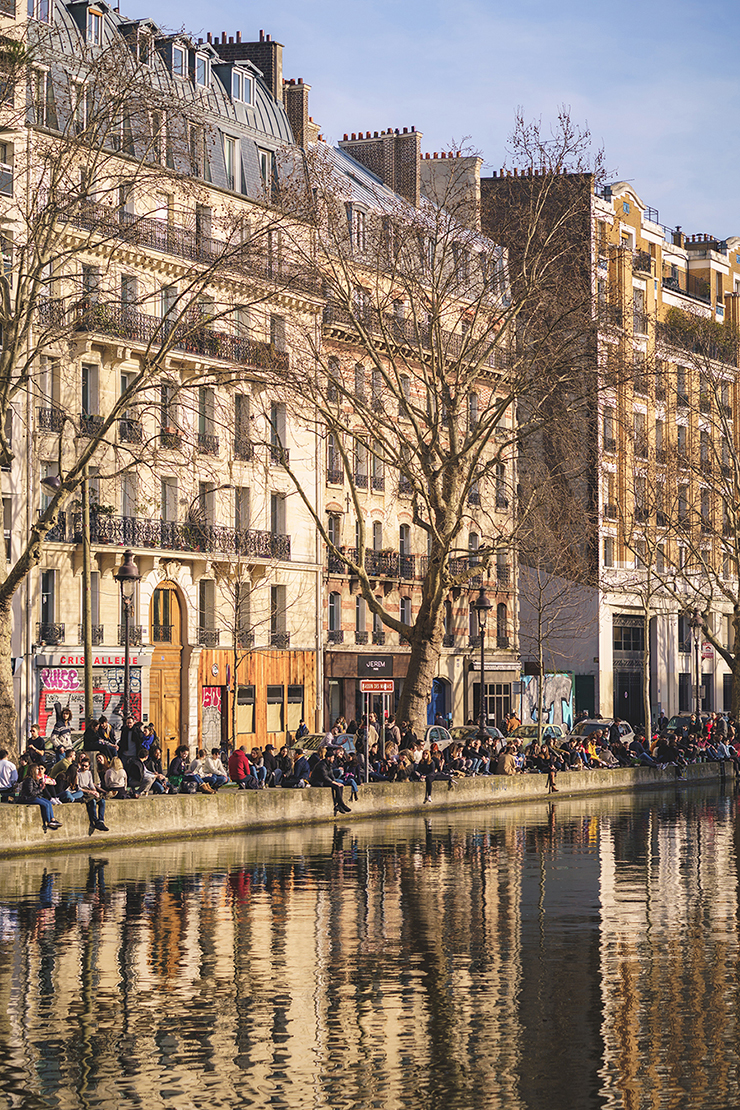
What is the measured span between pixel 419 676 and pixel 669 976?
28303 millimetres

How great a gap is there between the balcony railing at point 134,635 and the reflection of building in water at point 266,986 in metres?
29.2

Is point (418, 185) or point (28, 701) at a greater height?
point (418, 185)

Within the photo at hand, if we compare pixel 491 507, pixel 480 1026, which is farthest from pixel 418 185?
pixel 480 1026

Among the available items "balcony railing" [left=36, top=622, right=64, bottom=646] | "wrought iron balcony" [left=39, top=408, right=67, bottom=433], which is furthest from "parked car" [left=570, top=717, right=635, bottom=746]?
"wrought iron balcony" [left=39, top=408, right=67, bottom=433]

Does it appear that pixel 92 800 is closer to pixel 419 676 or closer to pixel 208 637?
pixel 419 676

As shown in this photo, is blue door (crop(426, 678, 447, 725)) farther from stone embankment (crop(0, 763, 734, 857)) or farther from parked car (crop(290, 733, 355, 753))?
stone embankment (crop(0, 763, 734, 857))

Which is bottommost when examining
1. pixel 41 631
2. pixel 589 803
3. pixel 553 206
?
pixel 589 803

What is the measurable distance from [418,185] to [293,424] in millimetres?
16255

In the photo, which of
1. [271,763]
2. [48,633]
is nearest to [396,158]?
[48,633]

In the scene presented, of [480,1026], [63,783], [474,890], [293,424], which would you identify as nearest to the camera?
[480,1026]

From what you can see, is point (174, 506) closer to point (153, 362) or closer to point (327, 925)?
point (153, 362)

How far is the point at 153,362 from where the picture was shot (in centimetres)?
3159

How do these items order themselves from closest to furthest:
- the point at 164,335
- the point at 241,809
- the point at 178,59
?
the point at 241,809 < the point at 164,335 < the point at 178,59

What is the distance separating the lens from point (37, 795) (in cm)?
2625
